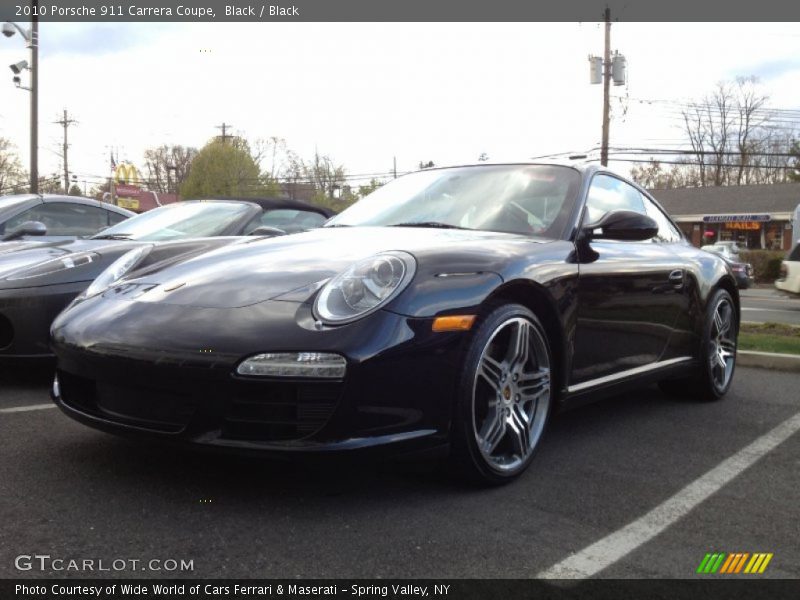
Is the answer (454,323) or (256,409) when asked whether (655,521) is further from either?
(256,409)

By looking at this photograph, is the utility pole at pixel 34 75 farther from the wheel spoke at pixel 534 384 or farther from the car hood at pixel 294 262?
the wheel spoke at pixel 534 384

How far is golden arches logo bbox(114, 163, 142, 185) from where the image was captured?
70731 millimetres

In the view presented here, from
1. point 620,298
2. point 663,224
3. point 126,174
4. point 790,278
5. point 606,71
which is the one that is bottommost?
point 790,278

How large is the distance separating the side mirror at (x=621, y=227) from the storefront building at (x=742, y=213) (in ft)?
131

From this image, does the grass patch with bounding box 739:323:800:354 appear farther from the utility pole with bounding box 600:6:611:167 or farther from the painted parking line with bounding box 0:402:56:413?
the utility pole with bounding box 600:6:611:167

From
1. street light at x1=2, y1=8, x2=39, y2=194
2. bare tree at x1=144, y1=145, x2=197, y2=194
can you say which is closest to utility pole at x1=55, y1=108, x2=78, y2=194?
bare tree at x1=144, y1=145, x2=197, y2=194

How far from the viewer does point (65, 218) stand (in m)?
7.05

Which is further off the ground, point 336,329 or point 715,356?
point 336,329

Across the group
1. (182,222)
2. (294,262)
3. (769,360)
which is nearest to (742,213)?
(769,360)

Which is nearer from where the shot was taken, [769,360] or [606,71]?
[769,360]

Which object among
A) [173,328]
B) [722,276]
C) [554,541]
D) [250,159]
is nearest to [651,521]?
[554,541]

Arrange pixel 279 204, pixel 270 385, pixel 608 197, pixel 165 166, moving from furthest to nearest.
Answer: pixel 165 166 < pixel 279 204 < pixel 608 197 < pixel 270 385

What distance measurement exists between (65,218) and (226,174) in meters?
58.2
